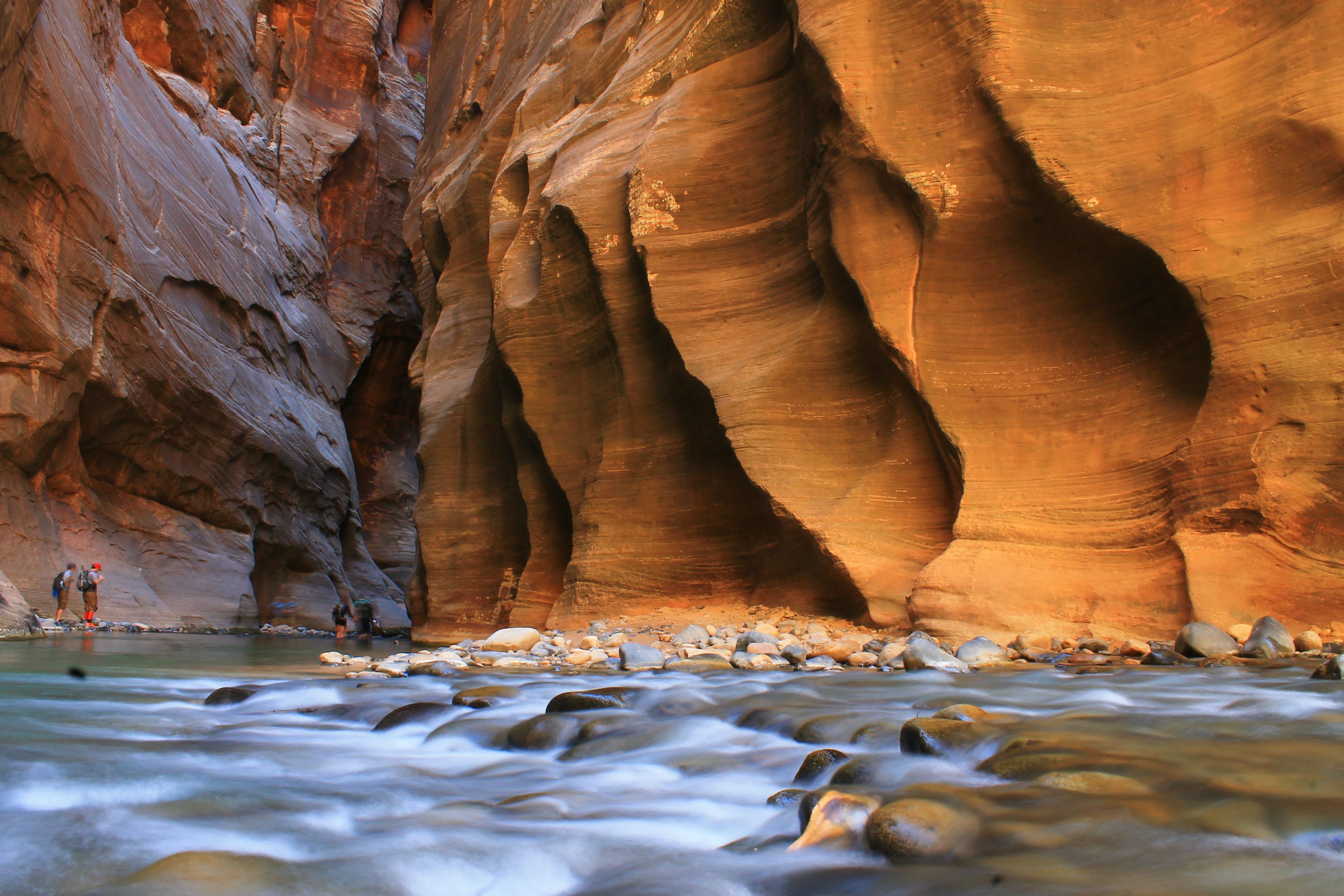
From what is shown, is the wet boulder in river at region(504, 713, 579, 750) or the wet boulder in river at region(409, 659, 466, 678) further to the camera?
the wet boulder in river at region(409, 659, 466, 678)

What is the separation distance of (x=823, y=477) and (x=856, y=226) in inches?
86.5

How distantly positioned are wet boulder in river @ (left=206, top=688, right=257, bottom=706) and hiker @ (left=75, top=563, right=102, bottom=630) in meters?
11.1

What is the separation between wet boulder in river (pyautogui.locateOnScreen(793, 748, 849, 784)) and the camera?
8.52 ft

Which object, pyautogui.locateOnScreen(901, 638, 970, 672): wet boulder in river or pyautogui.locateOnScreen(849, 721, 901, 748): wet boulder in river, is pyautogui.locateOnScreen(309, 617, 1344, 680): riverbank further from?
pyautogui.locateOnScreen(849, 721, 901, 748): wet boulder in river

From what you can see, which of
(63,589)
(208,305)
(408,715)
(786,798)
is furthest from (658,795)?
(208,305)

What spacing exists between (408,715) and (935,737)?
222 centimetres

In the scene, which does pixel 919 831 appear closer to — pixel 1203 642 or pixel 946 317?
pixel 1203 642

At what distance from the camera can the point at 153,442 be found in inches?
733

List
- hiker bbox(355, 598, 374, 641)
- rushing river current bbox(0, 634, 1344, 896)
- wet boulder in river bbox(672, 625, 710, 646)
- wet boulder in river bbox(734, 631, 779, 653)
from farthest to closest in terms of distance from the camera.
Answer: hiker bbox(355, 598, 374, 641) < wet boulder in river bbox(672, 625, 710, 646) < wet boulder in river bbox(734, 631, 779, 653) < rushing river current bbox(0, 634, 1344, 896)

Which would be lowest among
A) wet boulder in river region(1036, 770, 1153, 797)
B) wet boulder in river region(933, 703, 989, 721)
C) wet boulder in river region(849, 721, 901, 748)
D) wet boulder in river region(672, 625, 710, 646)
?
wet boulder in river region(672, 625, 710, 646)

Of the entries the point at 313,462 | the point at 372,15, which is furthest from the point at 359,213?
the point at 313,462

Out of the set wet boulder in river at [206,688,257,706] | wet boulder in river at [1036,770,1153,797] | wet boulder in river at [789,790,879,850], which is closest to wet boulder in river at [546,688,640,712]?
wet boulder in river at [206,688,257,706]

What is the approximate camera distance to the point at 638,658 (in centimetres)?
594

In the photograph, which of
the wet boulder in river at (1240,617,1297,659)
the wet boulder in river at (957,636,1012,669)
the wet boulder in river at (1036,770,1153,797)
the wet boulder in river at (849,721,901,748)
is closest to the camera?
the wet boulder in river at (1036,770,1153,797)
